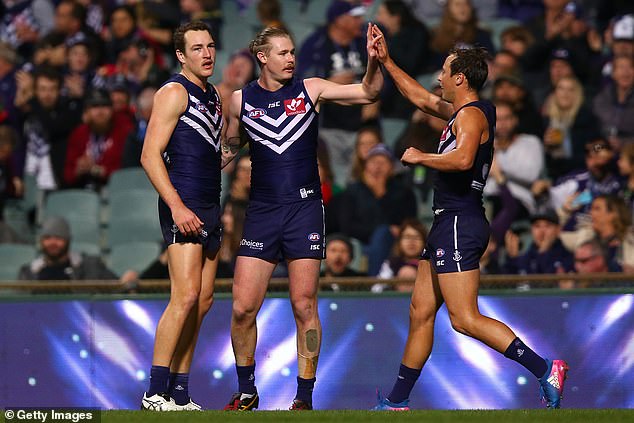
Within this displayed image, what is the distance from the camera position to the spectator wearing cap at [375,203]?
1258cm

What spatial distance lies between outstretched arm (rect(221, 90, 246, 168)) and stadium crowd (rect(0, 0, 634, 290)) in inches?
117

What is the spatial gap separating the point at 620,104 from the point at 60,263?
6.06 m

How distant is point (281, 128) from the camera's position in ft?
27.3

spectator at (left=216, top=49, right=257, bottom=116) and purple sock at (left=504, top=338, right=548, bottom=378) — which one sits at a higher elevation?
spectator at (left=216, top=49, right=257, bottom=116)

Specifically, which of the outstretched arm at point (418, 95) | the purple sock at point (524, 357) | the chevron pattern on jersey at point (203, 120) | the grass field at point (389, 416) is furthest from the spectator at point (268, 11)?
the grass field at point (389, 416)

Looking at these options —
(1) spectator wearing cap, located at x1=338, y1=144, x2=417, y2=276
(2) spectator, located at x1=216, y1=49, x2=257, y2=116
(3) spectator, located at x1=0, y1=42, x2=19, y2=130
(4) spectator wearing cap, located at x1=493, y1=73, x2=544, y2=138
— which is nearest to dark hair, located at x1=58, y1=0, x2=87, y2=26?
(3) spectator, located at x1=0, y1=42, x2=19, y2=130

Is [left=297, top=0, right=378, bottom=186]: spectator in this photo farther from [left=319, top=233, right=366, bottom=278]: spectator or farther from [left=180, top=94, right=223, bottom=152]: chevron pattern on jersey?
[left=180, top=94, right=223, bottom=152]: chevron pattern on jersey

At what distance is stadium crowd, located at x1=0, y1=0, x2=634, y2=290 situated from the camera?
1207cm

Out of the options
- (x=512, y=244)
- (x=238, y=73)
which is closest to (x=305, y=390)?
(x=512, y=244)

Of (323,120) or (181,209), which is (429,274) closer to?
(181,209)

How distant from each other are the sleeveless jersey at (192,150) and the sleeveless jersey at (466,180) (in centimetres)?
148

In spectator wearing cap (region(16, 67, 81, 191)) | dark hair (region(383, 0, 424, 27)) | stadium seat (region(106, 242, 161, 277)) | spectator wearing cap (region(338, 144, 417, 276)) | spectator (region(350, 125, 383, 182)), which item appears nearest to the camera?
spectator wearing cap (region(338, 144, 417, 276))

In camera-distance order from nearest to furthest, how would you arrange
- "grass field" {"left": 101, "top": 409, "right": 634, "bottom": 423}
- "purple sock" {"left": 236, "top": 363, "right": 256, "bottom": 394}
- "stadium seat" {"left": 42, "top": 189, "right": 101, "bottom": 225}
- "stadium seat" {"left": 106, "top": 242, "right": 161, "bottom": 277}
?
"grass field" {"left": 101, "top": 409, "right": 634, "bottom": 423}, "purple sock" {"left": 236, "top": 363, "right": 256, "bottom": 394}, "stadium seat" {"left": 106, "top": 242, "right": 161, "bottom": 277}, "stadium seat" {"left": 42, "top": 189, "right": 101, "bottom": 225}

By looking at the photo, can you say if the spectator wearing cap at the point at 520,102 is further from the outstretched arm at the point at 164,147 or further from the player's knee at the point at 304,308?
the outstretched arm at the point at 164,147
